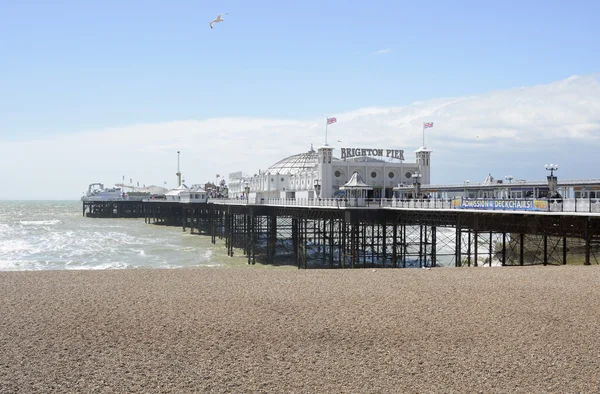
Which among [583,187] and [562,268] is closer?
[562,268]

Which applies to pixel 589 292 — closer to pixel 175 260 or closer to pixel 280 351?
pixel 280 351

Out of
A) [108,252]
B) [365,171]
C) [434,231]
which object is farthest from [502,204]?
[108,252]

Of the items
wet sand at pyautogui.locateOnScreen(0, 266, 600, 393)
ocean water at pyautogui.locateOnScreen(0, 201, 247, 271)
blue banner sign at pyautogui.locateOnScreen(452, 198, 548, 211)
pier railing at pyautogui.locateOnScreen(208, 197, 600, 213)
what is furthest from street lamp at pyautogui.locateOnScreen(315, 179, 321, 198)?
wet sand at pyautogui.locateOnScreen(0, 266, 600, 393)

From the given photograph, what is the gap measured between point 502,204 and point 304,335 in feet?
58.1

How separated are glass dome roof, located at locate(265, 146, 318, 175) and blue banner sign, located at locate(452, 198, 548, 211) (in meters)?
52.1

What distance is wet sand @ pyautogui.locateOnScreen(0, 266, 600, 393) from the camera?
11.1 meters

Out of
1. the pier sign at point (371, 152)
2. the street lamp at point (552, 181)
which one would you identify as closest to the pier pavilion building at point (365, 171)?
the pier sign at point (371, 152)

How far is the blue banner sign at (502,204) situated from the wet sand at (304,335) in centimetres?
513

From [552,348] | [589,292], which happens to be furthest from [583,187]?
[552,348]

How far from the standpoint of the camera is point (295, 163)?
86.6 metres

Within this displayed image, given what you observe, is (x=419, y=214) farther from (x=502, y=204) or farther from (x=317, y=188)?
(x=317, y=188)

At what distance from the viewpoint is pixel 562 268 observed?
23609mm

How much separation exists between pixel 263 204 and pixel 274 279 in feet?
101

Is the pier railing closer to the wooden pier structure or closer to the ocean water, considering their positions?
the wooden pier structure
